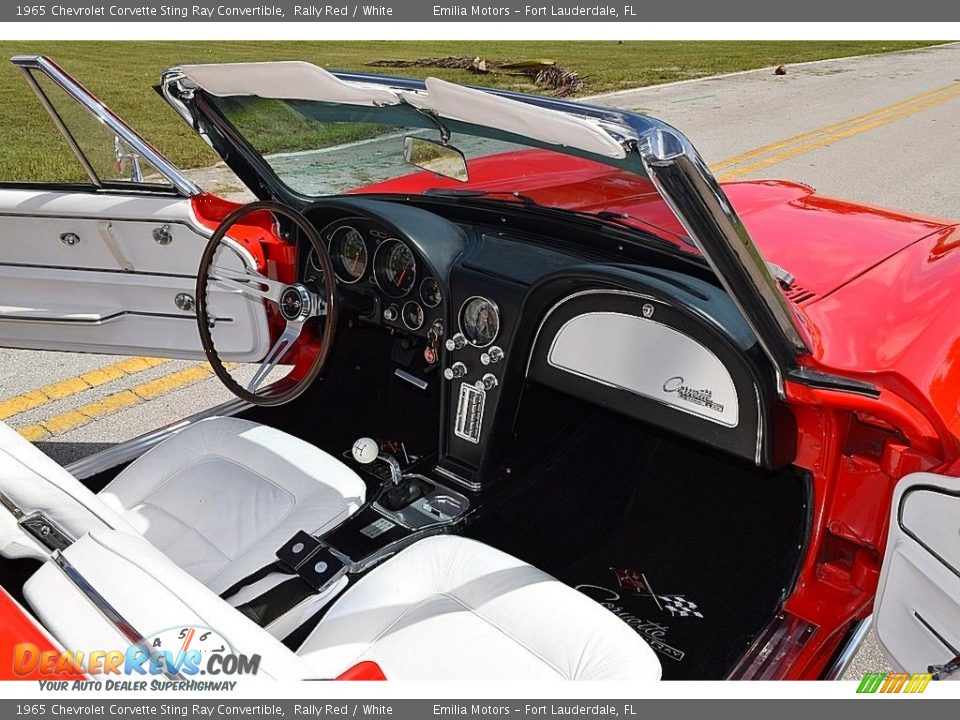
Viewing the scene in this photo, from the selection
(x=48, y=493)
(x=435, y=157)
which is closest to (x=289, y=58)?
(x=435, y=157)

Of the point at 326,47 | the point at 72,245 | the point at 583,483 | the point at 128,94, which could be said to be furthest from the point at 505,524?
the point at 326,47

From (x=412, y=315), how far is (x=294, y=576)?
1100mm

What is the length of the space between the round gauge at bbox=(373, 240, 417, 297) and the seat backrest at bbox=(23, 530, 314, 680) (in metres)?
1.61

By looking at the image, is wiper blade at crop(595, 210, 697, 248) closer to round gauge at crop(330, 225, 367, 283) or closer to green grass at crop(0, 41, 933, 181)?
round gauge at crop(330, 225, 367, 283)

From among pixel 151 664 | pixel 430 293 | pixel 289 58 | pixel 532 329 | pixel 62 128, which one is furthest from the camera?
pixel 289 58

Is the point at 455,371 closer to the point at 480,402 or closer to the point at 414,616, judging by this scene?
the point at 480,402

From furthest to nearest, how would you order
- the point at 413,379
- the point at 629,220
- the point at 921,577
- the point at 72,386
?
the point at 72,386 → the point at 413,379 → the point at 629,220 → the point at 921,577

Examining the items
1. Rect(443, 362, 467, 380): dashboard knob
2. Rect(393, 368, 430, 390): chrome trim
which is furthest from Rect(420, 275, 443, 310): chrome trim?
Rect(393, 368, 430, 390): chrome trim

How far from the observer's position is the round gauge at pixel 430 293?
121 inches

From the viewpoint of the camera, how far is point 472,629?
2141mm

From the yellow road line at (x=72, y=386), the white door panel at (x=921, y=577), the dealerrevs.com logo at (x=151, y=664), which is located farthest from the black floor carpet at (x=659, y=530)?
the yellow road line at (x=72, y=386)

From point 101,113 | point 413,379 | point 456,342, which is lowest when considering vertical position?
point 413,379

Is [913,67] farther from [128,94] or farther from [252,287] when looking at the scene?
[252,287]

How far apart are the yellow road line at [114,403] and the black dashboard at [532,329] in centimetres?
140
